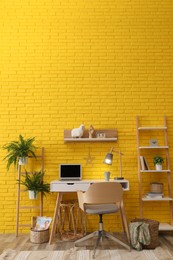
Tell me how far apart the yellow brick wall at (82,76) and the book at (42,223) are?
0.42 meters

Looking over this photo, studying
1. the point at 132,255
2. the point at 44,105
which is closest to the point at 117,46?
the point at 44,105

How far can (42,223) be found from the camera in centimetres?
377

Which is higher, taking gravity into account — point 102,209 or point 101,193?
point 101,193

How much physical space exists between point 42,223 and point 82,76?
2537 mm

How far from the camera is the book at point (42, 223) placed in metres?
3.72

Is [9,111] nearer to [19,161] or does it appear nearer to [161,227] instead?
[19,161]

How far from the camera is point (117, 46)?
15.3 feet

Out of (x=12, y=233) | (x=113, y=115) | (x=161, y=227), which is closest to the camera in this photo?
(x=161, y=227)

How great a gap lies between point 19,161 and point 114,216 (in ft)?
5.85

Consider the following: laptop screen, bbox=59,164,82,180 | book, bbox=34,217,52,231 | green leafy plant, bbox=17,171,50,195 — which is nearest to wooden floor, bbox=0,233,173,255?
book, bbox=34,217,52,231

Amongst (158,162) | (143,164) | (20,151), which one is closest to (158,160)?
(158,162)

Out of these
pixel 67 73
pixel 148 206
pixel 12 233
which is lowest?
pixel 12 233

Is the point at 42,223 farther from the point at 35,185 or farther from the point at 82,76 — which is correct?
the point at 82,76

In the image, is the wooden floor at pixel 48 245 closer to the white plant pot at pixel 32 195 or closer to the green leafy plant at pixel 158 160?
the white plant pot at pixel 32 195
